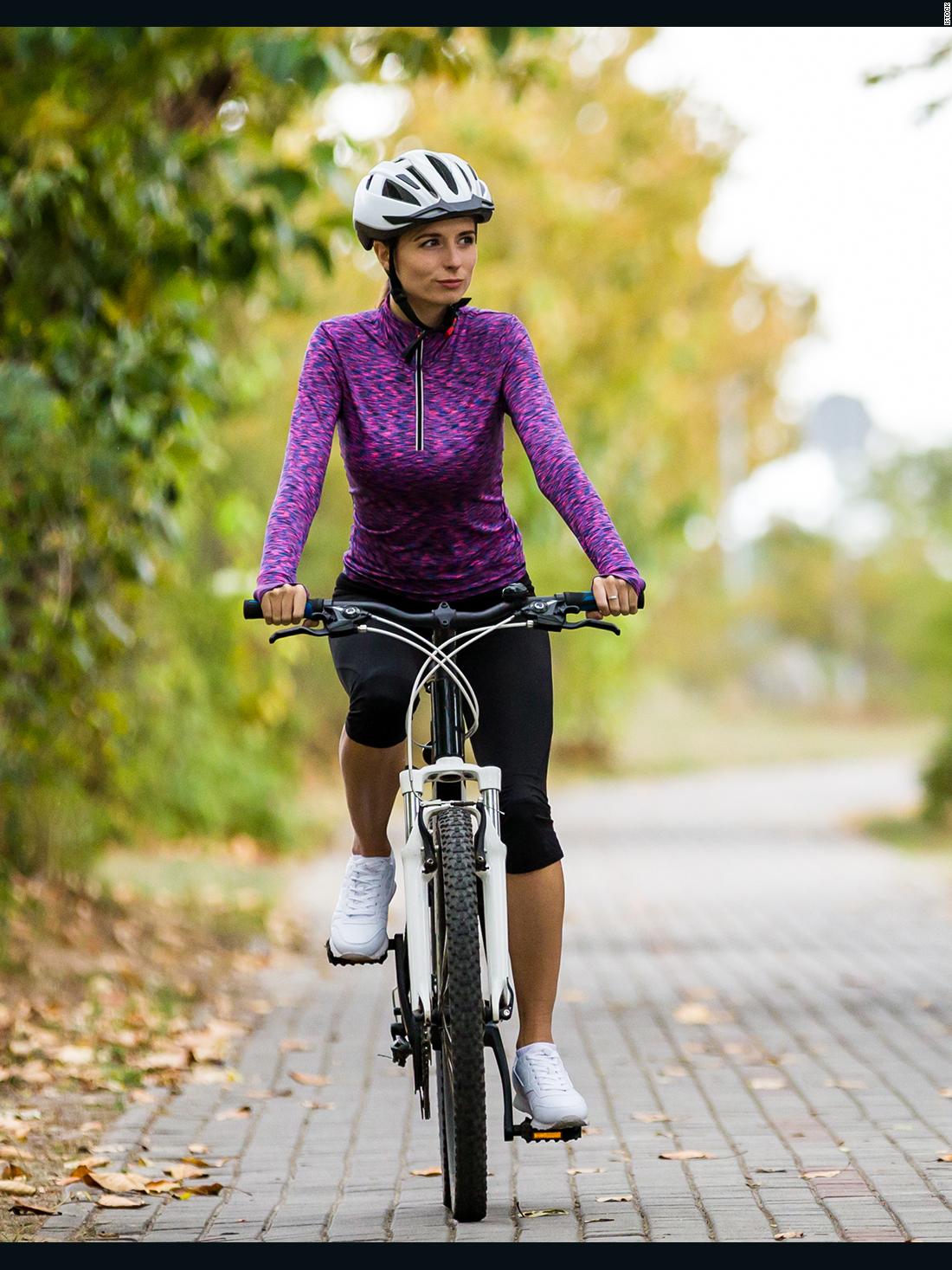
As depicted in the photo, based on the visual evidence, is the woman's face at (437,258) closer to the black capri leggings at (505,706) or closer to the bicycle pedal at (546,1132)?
the black capri leggings at (505,706)

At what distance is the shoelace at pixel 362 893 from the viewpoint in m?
5.08

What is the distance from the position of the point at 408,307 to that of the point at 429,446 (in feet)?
1.17

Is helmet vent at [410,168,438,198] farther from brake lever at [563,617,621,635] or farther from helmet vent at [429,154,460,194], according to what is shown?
brake lever at [563,617,621,635]

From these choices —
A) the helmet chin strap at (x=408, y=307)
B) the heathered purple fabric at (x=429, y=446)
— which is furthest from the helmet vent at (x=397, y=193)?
the heathered purple fabric at (x=429, y=446)

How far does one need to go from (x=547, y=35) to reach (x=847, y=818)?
1607 centimetres

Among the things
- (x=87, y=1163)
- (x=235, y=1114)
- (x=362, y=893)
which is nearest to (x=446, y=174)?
(x=362, y=893)

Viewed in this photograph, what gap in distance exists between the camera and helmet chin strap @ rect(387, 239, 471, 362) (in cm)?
483

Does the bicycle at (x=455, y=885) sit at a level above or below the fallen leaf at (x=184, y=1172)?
above

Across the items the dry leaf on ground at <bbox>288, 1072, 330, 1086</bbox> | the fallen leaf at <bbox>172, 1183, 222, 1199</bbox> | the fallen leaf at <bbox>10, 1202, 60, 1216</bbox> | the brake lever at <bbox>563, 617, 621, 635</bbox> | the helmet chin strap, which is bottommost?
the dry leaf on ground at <bbox>288, 1072, 330, 1086</bbox>

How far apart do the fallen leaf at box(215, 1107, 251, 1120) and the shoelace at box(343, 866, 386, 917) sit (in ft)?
5.94

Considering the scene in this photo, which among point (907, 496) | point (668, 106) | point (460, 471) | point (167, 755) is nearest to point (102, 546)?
point (460, 471)

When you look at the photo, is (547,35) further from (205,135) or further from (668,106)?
(668,106)

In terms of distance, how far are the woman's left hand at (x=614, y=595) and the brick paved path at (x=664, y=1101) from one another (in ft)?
4.89

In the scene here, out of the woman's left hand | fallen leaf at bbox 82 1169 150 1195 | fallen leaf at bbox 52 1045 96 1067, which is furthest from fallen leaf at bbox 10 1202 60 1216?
fallen leaf at bbox 52 1045 96 1067
